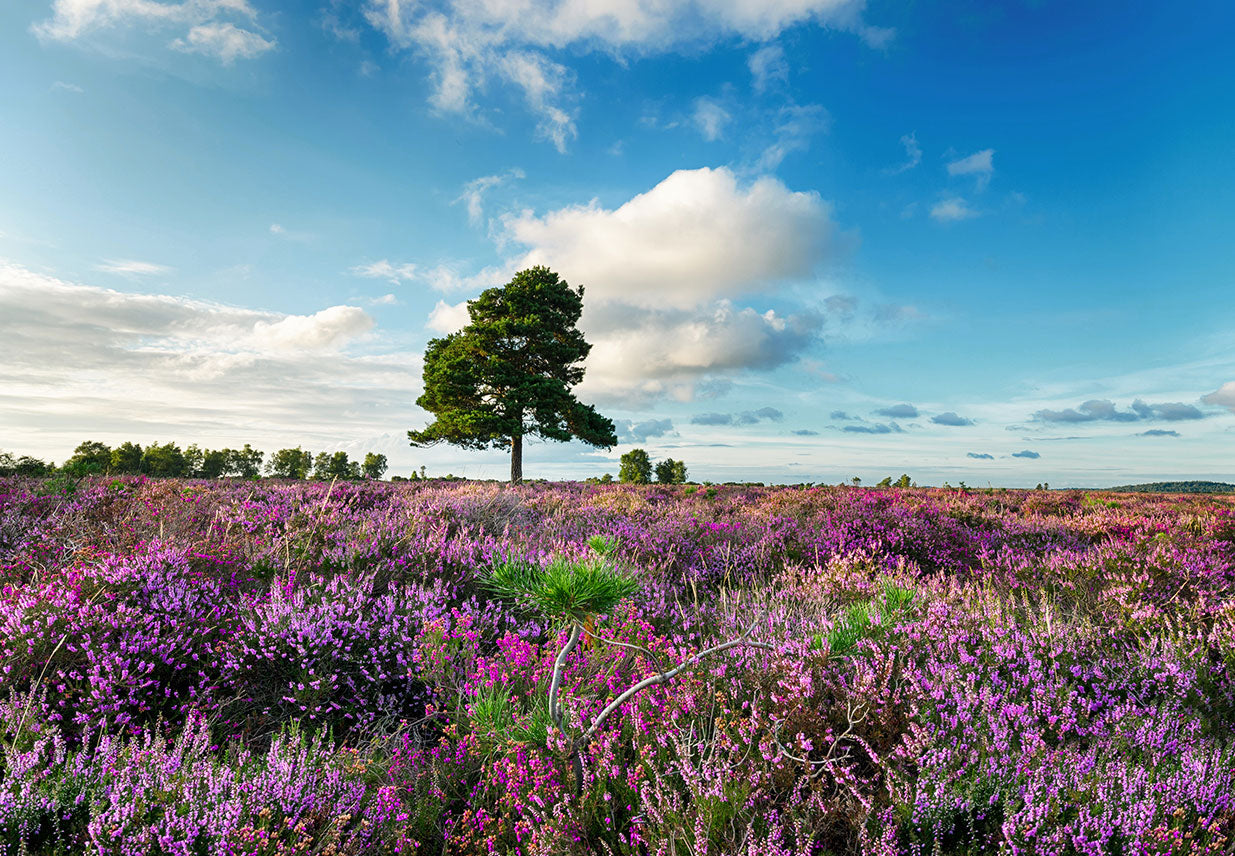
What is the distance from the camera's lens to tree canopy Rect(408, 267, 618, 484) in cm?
2491

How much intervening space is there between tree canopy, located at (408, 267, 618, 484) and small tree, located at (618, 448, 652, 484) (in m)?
8.18

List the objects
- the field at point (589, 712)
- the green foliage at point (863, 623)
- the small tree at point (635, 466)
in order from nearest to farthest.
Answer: the field at point (589, 712) → the green foliage at point (863, 623) → the small tree at point (635, 466)

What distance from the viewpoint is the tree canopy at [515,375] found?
981 inches

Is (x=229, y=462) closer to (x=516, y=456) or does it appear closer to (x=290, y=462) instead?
(x=290, y=462)

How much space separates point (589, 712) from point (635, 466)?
33943 millimetres

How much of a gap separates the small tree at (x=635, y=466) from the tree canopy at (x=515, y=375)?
8177mm

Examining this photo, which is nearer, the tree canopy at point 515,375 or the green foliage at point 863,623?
the green foliage at point 863,623

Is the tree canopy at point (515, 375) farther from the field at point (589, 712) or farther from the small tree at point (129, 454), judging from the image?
the small tree at point (129, 454)

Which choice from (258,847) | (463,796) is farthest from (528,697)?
(258,847)

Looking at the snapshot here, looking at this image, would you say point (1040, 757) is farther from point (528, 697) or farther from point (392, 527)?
point (392, 527)

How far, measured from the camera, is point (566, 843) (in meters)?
1.92

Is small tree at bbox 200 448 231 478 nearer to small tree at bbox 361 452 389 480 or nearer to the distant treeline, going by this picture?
the distant treeline

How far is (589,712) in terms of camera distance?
8.72 ft

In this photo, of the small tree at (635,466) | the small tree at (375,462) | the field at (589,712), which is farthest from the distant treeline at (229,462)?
the field at (589,712)
